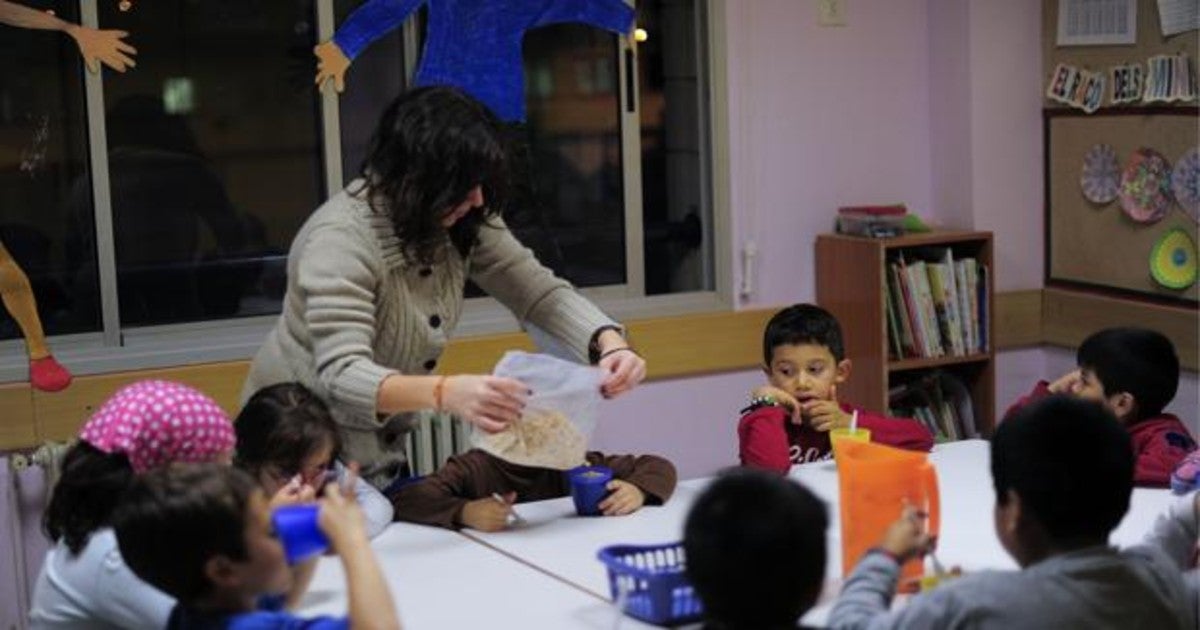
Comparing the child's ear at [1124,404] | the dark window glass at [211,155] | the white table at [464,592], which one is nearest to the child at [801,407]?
the child's ear at [1124,404]

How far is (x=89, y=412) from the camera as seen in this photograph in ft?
13.6

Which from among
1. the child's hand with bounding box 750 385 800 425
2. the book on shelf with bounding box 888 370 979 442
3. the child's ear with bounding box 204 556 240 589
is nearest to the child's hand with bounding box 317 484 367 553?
the child's ear with bounding box 204 556 240 589

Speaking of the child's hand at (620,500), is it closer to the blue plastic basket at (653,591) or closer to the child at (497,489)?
the child at (497,489)

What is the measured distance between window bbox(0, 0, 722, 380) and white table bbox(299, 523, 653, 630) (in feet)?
5.56

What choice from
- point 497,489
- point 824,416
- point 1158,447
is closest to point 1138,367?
point 1158,447

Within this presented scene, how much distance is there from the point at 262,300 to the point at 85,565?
2.34 meters

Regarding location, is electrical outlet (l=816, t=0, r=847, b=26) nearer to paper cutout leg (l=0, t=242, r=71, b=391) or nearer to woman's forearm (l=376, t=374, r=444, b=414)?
paper cutout leg (l=0, t=242, r=71, b=391)

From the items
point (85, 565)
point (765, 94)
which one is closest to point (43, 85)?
point (765, 94)

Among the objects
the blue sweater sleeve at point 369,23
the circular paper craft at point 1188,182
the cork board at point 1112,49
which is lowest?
the circular paper craft at point 1188,182

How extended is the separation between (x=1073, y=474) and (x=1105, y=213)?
294cm

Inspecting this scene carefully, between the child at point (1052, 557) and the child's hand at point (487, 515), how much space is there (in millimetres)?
922

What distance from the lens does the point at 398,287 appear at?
9.50 ft

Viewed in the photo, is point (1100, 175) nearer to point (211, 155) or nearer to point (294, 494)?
point (211, 155)

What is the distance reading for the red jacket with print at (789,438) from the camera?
3.27m
